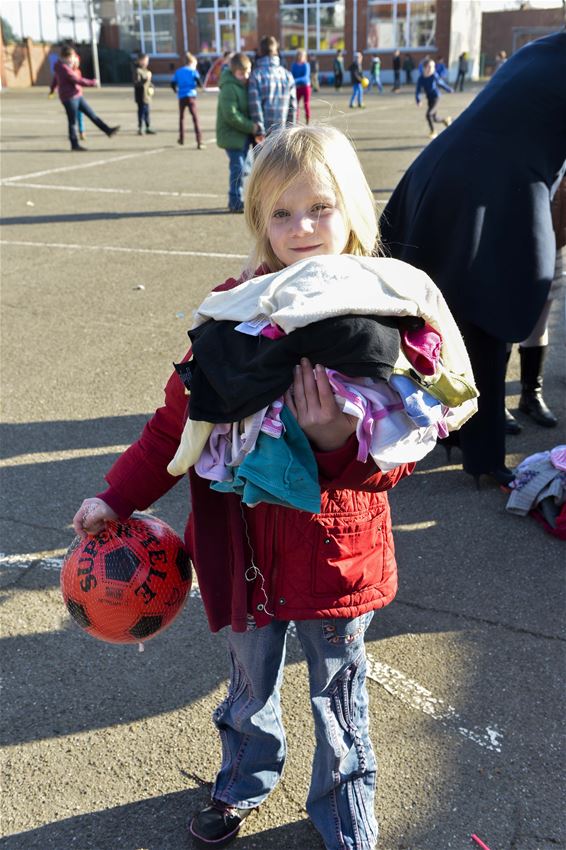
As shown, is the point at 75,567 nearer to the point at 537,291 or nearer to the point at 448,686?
the point at 448,686

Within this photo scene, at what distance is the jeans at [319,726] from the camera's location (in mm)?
2080

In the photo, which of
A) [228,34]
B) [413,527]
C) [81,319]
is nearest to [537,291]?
[413,527]

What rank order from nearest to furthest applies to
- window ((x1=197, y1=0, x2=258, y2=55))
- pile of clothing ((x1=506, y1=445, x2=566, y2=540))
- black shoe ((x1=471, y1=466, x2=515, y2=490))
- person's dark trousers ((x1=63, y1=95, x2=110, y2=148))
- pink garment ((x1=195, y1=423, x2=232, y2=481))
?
1. pink garment ((x1=195, y1=423, x2=232, y2=481))
2. pile of clothing ((x1=506, y1=445, x2=566, y2=540))
3. black shoe ((x1=471, y1=466, x2=515, y2=490))
4. person's dark trousers ((x1=63, y1=95, x2=110, y2=148))
5. window ((x1=197, y1=0, x2=258, y2=55))

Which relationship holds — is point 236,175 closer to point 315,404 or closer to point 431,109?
point 315,404

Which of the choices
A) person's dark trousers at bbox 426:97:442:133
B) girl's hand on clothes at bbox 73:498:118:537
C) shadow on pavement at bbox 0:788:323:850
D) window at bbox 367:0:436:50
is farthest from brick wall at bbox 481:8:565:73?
shadow on pavement at bbox 0:788:323:850

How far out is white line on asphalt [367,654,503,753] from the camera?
8.53ft

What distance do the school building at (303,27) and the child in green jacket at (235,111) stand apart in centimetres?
3734

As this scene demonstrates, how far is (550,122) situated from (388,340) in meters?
2.42

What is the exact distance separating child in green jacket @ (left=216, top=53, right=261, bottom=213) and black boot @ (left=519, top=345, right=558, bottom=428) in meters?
6.43

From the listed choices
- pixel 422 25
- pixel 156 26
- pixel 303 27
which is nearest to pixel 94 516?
pixel 422 25

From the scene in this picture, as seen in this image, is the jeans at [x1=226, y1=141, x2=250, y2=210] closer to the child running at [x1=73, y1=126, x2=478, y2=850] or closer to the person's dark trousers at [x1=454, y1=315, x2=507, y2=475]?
the person's dark trousers at [x1=454, y1=315, x2=507, y2=475]

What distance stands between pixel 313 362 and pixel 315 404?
0.09 m

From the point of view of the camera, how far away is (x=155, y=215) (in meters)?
10.8

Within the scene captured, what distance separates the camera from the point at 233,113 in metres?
10.4
